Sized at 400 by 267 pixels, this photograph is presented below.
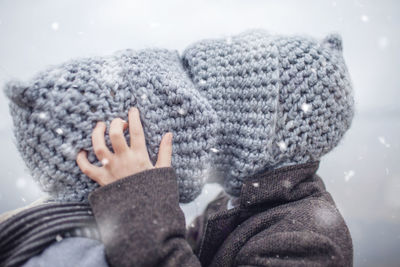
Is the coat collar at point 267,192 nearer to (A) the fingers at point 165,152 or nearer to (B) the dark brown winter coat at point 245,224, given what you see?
(B) the dark brown winter coat at point 245,224

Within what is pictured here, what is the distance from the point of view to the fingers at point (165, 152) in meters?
0.56

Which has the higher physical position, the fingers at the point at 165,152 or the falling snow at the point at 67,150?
the falling snow at the point at 67,150

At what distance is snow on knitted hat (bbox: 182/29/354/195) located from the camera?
0.62 meters

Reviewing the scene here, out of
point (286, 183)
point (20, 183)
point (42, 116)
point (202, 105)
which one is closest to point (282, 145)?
point (286, 183)

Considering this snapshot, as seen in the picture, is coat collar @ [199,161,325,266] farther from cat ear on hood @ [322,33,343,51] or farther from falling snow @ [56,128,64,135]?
falling snow @ [56,128,64,135]

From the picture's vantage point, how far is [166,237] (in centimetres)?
50

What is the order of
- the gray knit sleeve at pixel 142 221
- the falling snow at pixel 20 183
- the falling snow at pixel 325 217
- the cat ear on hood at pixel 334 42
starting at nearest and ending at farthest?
the gray knit sleeve at pixel 142 221
the falling snow at pixel 325 217
the cat ear on hood at pixel 334 42
the falling snow at pixel 20 183

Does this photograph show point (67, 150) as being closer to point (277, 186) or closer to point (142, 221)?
point (142, 221)

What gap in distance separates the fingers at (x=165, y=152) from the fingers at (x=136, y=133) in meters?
0.04

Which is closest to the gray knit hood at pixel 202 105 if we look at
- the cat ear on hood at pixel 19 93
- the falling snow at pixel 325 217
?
the cat ear on hood at pixel 19 93

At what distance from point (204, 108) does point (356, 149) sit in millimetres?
2286

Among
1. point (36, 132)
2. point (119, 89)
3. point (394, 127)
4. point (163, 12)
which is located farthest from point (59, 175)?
point (394, 127)

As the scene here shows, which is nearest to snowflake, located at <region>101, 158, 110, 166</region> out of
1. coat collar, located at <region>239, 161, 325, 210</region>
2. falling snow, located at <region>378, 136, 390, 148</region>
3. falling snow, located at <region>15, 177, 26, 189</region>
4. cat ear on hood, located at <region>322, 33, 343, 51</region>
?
coat collar, located at <region>239, 161, 325, 210</region>

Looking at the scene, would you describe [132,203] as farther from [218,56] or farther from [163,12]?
[163,12]
